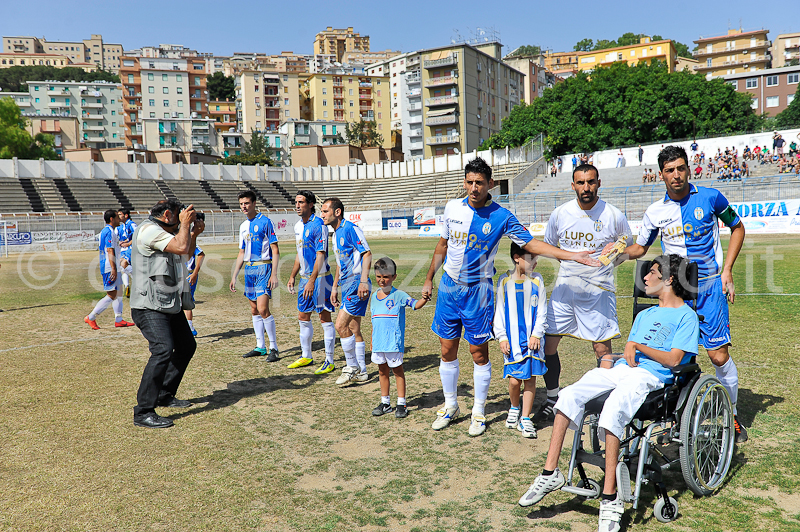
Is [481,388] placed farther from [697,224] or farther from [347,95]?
[347,95]

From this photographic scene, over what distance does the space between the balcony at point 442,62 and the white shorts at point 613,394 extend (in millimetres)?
87073

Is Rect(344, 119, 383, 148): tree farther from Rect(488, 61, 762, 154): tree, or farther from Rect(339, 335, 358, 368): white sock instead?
Rect(339, 335, 358, 368): white sock

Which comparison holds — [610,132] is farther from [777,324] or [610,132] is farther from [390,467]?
[390,467]

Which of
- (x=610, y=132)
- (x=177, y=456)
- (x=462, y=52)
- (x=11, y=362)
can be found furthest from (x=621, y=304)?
(x=462, y=52)

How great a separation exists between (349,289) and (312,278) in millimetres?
701

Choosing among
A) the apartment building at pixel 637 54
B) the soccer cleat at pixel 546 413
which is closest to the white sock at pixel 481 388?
the soccer cleat at pixel 546 413

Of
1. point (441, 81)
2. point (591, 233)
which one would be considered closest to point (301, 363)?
point (591, 233)

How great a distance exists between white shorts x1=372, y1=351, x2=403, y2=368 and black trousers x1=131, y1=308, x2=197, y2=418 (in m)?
2.12

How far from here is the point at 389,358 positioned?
218 inches

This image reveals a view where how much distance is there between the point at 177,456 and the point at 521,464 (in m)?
2.88

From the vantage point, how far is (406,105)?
94.1 metres

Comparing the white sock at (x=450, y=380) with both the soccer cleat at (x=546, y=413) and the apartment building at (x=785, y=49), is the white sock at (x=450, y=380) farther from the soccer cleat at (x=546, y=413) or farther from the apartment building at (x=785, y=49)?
the apartment building at (x=785, y=49)

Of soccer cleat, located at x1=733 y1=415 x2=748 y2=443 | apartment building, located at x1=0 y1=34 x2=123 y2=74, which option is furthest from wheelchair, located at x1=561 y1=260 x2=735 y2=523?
apartment building, located at x1=0 y1=34 x2=123 y2=74

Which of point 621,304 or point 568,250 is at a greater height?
point 568,250
